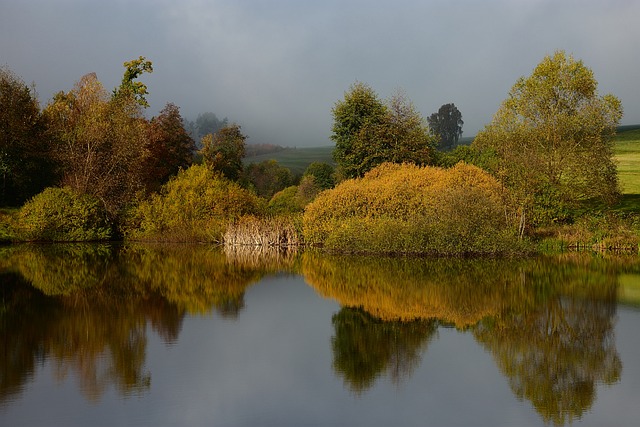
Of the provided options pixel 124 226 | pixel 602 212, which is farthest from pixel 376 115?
pixel 124 226

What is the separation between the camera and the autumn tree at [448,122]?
121m

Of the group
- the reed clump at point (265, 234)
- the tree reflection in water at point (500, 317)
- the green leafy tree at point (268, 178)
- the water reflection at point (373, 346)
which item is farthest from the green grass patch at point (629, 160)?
the green leafy tree at point (268, 178)

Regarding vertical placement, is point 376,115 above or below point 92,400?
above

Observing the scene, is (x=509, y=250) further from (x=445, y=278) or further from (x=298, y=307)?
(x=298, y=307)

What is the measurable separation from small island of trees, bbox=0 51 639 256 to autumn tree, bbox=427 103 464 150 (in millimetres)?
78330

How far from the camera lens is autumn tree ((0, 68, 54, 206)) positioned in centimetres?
3859

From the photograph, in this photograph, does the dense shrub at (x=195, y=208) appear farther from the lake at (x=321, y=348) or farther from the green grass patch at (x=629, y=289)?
the green grass patch at (x=629, y=289)

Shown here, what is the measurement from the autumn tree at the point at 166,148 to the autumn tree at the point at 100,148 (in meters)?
1.99

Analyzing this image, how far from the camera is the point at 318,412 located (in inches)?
312

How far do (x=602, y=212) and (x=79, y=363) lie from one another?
31.8 m

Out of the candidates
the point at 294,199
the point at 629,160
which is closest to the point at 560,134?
the point at 294,199

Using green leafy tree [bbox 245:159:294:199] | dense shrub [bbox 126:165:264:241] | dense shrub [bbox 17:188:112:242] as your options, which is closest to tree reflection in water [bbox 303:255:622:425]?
dense shrub [bbox 126:165:264:241]

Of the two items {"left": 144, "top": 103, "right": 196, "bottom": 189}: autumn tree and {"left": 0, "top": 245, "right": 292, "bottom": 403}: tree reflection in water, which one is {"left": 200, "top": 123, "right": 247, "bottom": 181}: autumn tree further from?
{"left": 0, "top": 245, "right": 292, "bottom": 403}: tree reflection in water

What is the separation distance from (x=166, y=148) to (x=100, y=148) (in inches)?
227
